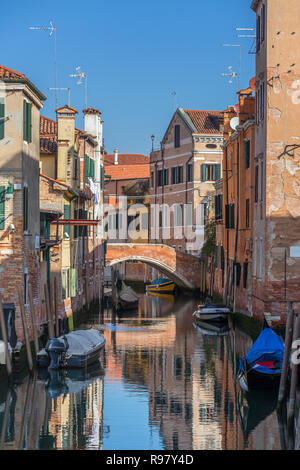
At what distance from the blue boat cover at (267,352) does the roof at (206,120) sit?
29.2 meters

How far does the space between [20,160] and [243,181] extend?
1222 cm

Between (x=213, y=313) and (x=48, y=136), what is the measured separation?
9.07 m

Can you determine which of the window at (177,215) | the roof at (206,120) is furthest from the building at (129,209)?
the roof at (206,120)

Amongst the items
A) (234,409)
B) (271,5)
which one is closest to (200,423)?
(234,409)

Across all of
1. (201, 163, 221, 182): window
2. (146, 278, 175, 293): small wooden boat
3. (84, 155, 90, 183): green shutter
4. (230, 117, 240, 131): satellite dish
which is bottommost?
(146, 278, 175, 293): small wooden boat

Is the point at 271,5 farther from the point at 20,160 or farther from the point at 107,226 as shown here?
the point at 107,226

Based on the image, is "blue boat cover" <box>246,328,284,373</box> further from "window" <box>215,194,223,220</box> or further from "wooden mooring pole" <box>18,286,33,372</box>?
"window" <box>215,194,223,220</box>

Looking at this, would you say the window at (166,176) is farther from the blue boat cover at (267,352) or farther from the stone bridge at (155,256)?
the blue boat cover at (267,352)

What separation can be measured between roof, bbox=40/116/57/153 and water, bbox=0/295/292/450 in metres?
8.47

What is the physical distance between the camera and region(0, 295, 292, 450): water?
1489cm

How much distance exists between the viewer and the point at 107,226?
184ft

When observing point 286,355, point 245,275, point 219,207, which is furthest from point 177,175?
point 286,355

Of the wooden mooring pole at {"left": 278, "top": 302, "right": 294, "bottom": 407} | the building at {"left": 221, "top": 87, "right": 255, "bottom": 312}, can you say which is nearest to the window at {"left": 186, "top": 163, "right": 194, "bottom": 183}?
the building at {"left": 221, "top": 87, "right": 255, "bottom": 312}

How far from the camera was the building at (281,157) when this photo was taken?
79.6ft
